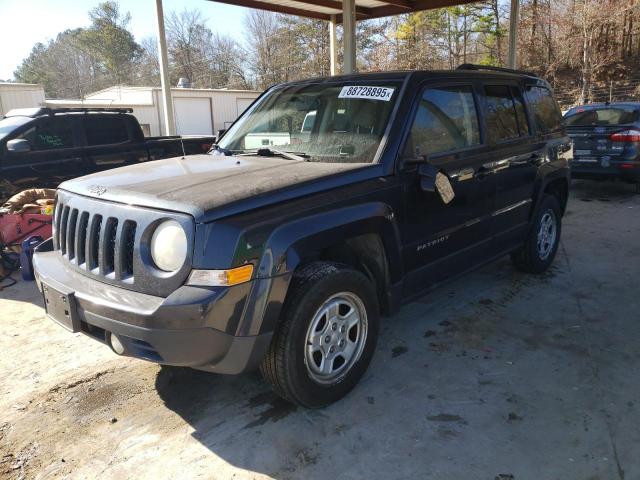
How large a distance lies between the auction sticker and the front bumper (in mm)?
1797

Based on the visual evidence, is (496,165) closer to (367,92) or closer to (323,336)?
(367,92)

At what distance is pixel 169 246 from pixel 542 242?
415 centimetres

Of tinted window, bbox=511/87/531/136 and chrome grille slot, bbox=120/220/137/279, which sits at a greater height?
tinted window, bbox=511/87/531/136

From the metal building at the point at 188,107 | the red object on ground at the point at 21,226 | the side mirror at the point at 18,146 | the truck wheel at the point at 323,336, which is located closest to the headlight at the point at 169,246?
the truck wheel at the point at 323,336

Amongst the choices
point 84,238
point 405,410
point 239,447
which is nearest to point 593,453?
point 405,410

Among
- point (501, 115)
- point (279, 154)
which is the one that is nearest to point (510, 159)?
point (501, 115)

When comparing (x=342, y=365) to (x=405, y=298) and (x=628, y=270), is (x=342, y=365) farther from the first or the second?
(x=628, y=270)

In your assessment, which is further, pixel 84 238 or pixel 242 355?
pixel 84 238

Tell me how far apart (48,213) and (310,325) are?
14.7 feet

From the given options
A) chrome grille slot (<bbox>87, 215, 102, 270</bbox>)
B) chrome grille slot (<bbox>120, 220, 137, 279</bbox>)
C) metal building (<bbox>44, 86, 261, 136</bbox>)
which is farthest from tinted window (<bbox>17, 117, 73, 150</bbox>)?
metal building (<bbox>44, 86, 261, 136</bbox>)

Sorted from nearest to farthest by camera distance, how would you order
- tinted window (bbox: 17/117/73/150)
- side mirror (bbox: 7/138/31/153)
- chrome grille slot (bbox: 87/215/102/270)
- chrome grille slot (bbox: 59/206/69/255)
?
chrome grille slot (bbox: 87/215/102/270) → chrome grille slot (bbox: 59/206/69/255) → side mirror (bbox: 7/138/31/153) → tinted window (bbox: 17/117/73/150)

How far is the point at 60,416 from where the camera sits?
3.07 metres

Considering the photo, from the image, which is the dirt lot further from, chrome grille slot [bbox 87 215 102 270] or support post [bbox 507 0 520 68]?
support post [bbox 507 0 520 68]

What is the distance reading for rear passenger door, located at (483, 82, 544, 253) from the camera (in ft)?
13.9
